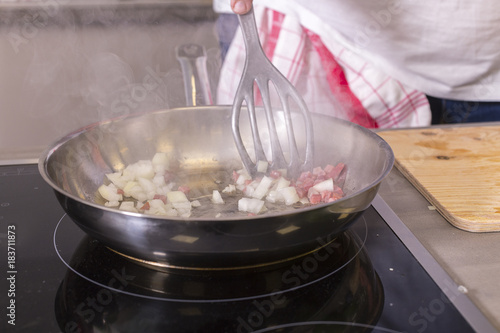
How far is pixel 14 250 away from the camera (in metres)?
0.56

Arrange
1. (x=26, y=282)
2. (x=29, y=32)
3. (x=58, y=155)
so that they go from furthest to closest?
(x=29, y=32) → (x=58, y=155) → (x=26, y=282)

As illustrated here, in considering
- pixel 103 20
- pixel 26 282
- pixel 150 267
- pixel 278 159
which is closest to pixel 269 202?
pixel 278 159

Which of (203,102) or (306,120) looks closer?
(306,120)

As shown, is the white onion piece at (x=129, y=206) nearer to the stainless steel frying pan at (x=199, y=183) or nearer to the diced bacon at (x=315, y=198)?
the stainless steel frying pan at (x=199, y=183)

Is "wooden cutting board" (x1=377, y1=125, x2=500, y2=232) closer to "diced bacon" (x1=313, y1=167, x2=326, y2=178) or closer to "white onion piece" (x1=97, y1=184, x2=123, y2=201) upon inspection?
"diced bacon" (x1=313, y1=167, x2=326, y2=178)

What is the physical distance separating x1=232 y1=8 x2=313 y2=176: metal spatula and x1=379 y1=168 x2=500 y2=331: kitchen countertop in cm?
13

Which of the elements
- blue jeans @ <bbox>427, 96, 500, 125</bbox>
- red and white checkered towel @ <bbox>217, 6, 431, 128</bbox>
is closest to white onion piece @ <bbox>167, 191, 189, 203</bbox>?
red and white checkered towel @ <bbox>217, 6, 431, 128</bbox>

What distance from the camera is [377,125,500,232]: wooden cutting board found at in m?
0.63

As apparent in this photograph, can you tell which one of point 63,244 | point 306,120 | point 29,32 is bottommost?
point 29,32

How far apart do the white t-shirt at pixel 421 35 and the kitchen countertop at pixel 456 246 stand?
44cm

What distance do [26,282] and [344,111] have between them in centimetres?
80

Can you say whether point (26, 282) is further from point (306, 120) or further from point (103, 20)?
point (103, 20)

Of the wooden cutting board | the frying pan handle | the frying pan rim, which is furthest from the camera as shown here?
the frying pan handle

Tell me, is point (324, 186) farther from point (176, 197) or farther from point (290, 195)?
point (176, 197)
